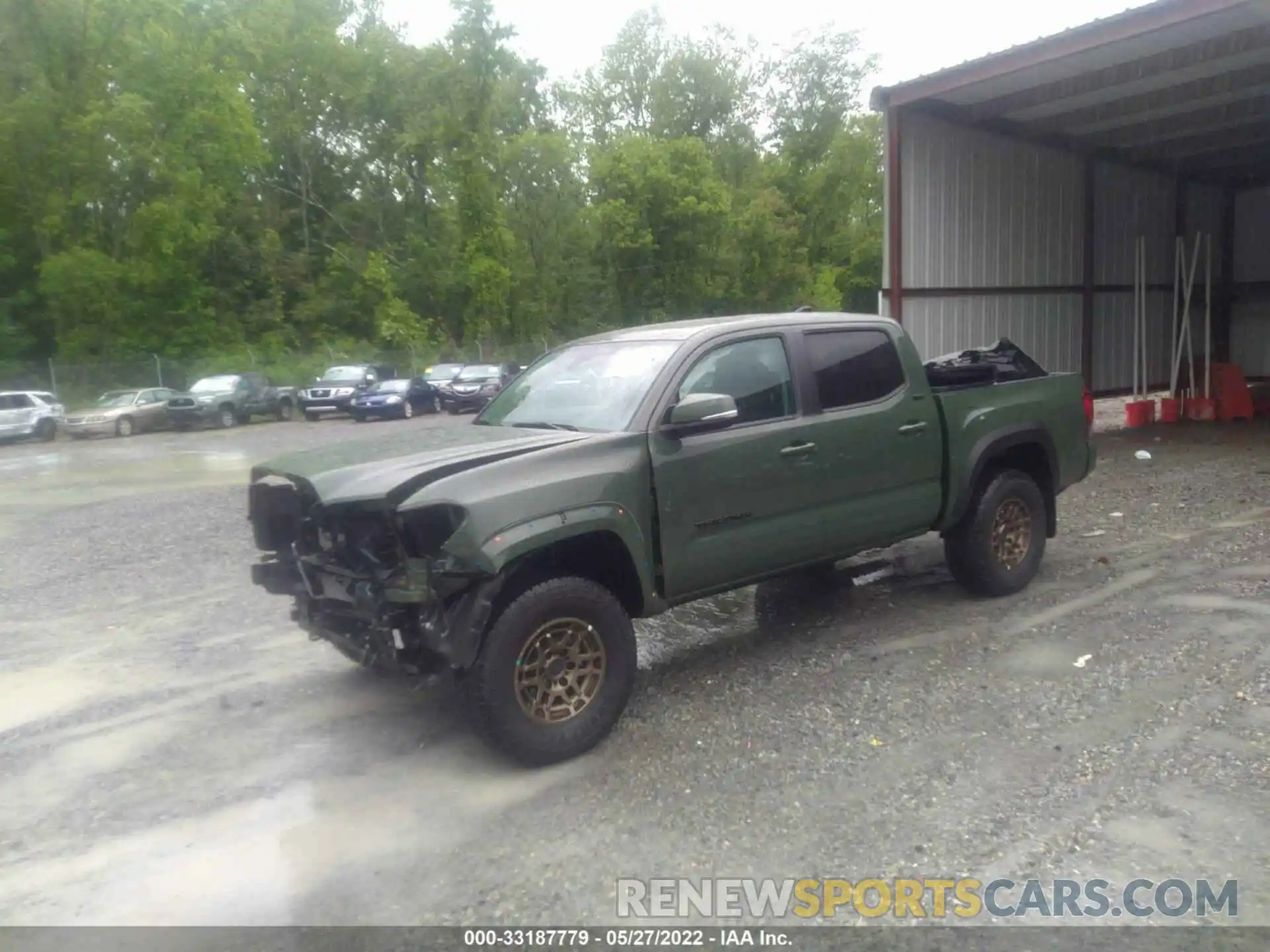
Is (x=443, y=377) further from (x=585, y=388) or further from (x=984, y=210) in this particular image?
(x=585, y=388)

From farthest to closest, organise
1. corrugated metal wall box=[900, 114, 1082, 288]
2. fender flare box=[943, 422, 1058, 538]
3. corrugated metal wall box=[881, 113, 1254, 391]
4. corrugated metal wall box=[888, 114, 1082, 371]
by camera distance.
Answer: corrugated metal wall box=[881, 113, 1254, 391] < corrugated metal wall box=[888, 114, 1082, 371] < corrugated metal wall box=[900, 114, 1082, 288] < fender flare box=[943, 422, 1058, 538]

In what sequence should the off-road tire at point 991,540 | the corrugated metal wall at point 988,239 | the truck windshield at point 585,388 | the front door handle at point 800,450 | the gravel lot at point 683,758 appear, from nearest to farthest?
1. the gravel lot at point 683,758
2. the truck windshield at point 585,388
3. the front door handle at point 800,450
4. the off-road tire at point 991,540
5. the corrugated metal wall at point 988,239

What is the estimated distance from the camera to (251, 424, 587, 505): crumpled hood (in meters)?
4.57

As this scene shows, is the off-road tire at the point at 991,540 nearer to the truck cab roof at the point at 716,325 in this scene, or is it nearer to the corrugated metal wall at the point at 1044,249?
the truck cab roof at the point at 716,325

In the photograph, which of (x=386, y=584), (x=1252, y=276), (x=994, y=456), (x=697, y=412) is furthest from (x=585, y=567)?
(x=1252, y=276)

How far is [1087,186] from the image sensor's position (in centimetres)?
1750

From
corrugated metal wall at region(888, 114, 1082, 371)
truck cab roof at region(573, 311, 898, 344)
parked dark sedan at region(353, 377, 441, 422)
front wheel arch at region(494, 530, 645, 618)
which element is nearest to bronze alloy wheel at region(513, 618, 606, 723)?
front wheel arch at region(494, 530, 645, 618)

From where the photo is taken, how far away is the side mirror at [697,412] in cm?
518

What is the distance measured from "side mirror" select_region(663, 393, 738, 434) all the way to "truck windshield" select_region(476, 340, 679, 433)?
22 centimetres

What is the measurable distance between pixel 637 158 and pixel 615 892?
40120 millimetres

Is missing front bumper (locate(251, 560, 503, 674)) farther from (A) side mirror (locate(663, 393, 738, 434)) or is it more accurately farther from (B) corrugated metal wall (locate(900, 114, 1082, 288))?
(B) corrugated metal wall (locate(900, 114, 1082, 288))

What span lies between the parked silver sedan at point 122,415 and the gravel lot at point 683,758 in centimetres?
2145

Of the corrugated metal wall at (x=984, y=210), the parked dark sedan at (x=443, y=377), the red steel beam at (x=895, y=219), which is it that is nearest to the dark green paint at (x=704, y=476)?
the red steel beam at (x=895, y=219)

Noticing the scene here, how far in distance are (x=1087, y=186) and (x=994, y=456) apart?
12512mm
